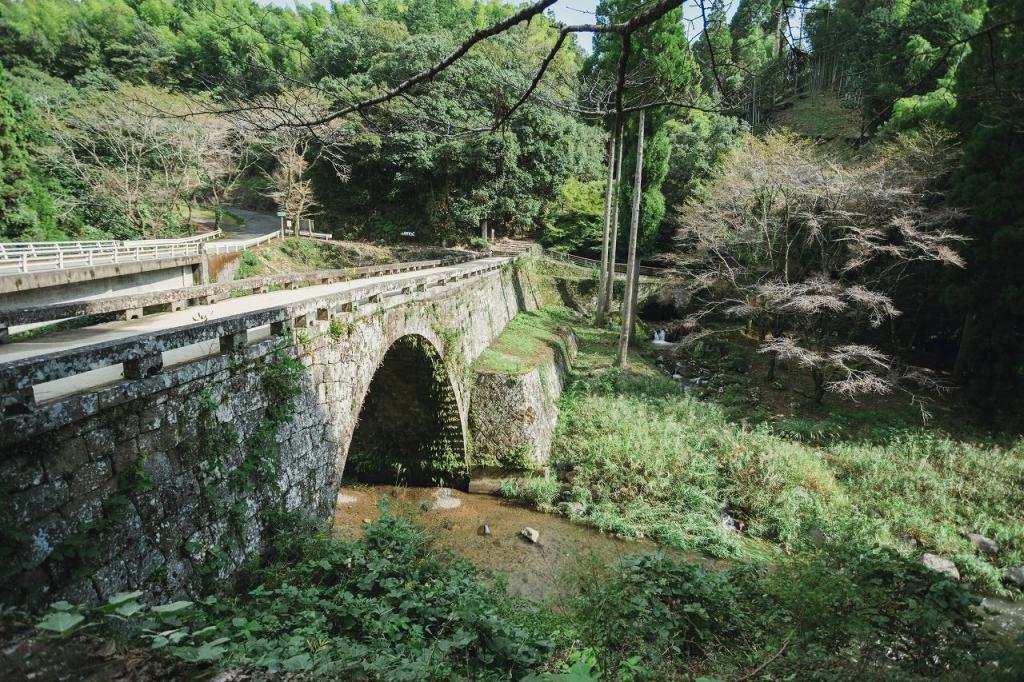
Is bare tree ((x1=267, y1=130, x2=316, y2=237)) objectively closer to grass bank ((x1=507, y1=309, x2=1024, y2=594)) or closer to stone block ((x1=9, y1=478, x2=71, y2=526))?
grass bank ((x1=507, y1=309, x2=1024, y2=594))

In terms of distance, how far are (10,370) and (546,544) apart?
957 centimetres

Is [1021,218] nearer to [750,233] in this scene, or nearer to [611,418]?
[750,233]

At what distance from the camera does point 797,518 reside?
1148cm

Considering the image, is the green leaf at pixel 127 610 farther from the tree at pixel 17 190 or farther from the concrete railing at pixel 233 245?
the tree at pixel 17 190

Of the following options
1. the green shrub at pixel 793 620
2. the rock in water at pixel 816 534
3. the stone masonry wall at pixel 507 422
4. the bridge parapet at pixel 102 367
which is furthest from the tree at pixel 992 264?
the bridge parapet at pixel 102 367

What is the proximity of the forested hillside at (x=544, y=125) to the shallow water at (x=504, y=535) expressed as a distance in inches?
297

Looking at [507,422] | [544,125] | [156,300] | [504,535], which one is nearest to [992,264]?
[507,422]

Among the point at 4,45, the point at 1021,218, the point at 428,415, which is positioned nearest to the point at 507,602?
the point at 428,415

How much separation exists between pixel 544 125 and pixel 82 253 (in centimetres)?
2542

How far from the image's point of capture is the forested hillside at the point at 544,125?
3.71m

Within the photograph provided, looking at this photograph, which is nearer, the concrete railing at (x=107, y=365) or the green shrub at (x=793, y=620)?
the concrete railing at (x=107, y=365)

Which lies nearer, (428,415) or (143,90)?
(428,415)

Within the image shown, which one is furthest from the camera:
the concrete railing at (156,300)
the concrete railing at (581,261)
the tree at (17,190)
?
the concrete railing at (581,261)

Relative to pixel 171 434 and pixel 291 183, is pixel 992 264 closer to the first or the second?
pixel 171 434
